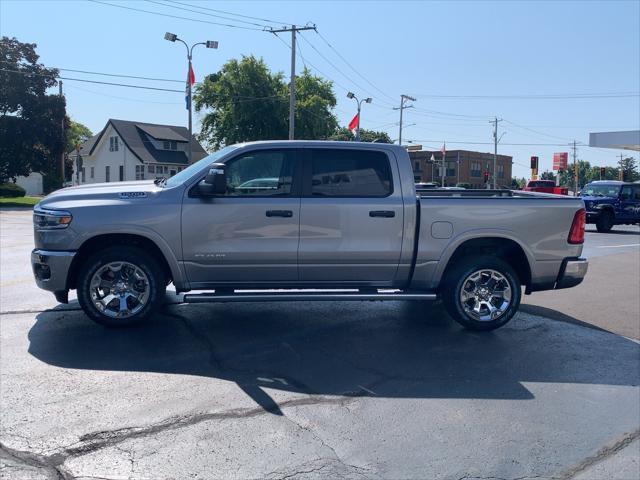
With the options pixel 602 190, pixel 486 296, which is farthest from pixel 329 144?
pixel 602 190

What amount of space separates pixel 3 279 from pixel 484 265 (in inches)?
287

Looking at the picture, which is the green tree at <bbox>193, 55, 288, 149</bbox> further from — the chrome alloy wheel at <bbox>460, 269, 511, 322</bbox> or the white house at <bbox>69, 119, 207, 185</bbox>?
the chrome alloy wheel at <bbox>460, 269, 511, 322</bbox>

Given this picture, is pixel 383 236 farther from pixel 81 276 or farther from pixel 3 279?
pixel 3 279

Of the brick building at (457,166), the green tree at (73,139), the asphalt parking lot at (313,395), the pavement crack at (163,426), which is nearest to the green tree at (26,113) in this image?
the green tree at (73,139)

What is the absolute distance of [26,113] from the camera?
142ft

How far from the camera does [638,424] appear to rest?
15.1ft

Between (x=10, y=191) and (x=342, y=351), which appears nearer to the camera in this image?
(x=342, y=351)

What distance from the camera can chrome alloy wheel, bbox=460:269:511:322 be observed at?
6.82 metres

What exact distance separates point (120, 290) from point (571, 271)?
4849mm

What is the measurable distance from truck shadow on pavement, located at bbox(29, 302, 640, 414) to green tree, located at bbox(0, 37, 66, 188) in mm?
40696

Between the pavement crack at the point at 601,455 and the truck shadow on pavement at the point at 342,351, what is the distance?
0.80 metres

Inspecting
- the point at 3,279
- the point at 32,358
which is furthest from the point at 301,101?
the point at 32,358

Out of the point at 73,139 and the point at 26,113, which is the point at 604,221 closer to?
the point at 26,113

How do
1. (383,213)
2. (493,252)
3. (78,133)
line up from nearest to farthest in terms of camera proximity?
(383,213), (493,252), (78,133)
